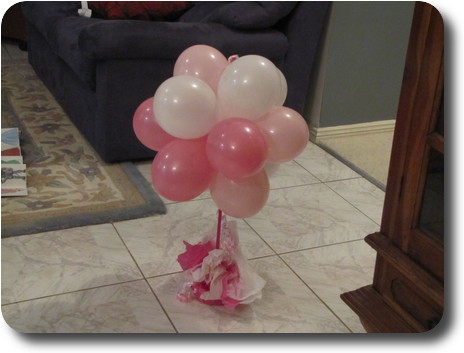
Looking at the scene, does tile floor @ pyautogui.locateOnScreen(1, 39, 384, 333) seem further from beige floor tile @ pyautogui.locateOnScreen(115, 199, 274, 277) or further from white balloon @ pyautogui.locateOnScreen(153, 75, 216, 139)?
white balloon @ pyautogui.locateOnScreen(153, 75, 216, 139)

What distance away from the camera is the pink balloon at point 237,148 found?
5.45 feet

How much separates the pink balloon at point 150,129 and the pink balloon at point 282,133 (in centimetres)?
27

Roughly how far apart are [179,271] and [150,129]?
573 millimetres

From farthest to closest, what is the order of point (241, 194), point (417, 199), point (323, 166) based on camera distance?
point (323, 166) → point (241, 194) → point (417, 199)

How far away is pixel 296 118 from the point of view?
5.94 feet

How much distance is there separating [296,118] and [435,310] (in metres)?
0.67

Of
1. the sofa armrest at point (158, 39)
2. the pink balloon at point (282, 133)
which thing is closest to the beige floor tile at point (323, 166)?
the sofa armrest at point (158, 39)

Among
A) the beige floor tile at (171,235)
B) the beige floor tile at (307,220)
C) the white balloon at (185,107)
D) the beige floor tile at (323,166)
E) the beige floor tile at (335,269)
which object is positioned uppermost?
the white balloon at (185,107)

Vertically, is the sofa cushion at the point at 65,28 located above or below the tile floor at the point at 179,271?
→ above

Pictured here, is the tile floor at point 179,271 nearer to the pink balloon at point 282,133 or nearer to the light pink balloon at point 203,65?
the pink balloon at point 282,133

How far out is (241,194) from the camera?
1.77 meters

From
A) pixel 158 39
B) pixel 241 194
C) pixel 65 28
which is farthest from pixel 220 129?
pixel 65 28

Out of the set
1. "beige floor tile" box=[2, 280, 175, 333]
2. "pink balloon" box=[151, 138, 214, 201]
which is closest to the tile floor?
"beige floor tile" box=[2, 280, 175, 333]

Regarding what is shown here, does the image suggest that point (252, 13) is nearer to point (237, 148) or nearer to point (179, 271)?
point (179, 271)
